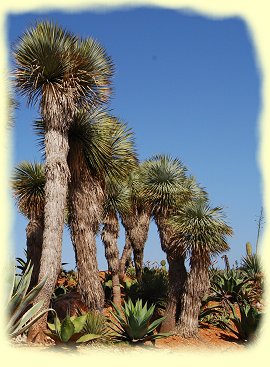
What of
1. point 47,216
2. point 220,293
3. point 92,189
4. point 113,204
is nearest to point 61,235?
point 47,216

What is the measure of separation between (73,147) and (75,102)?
163 cm

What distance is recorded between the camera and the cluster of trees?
13.4 meters

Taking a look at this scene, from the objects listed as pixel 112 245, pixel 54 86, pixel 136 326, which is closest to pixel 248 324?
pixel 136 326

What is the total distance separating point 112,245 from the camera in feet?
67.7

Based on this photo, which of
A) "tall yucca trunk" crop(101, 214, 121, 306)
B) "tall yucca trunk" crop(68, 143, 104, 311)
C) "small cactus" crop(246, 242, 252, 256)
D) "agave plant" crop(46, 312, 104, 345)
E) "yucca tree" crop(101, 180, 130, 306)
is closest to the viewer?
"agave plant" crop(46, 312, 104, 345)

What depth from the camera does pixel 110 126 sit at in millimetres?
15844

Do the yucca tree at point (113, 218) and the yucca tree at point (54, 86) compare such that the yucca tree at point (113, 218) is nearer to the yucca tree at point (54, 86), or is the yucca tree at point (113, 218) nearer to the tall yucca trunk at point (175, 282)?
the tall yucca trunk at point (175, 282)

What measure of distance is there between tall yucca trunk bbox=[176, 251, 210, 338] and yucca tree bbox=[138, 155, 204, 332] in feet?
1.42

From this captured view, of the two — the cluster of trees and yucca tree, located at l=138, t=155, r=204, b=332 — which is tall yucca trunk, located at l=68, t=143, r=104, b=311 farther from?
yucca tree, located at l=138, t=155, r=204, b=332

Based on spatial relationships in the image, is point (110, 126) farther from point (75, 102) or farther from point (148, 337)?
point (148, 337)

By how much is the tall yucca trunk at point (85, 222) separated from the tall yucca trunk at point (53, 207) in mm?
1648

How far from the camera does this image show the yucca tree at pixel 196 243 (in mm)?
16422

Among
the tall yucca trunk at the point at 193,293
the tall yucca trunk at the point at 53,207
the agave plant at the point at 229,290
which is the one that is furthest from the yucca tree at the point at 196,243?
the tall yucca trunk at the point at 53,207

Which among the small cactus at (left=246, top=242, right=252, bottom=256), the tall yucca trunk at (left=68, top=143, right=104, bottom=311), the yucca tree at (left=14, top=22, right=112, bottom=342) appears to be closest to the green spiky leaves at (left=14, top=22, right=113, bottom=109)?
the yucca tree at (left=14, top=22, right=112, bottom=342)
